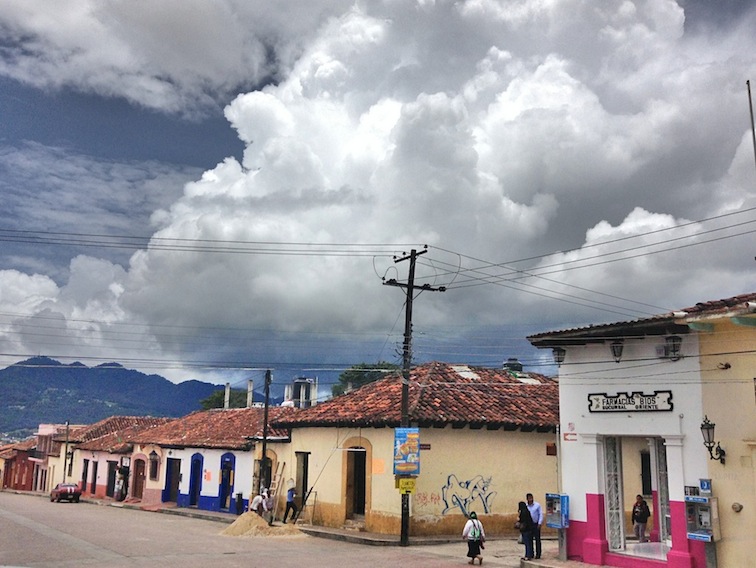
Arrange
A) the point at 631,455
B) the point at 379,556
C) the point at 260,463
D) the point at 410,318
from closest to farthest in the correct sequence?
the point at 379,556 < the point at 410,318 < the point at 631,455 < the point at 260,463

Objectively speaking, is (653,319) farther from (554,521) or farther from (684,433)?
(554,521)

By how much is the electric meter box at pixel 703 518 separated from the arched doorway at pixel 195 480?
25.6m

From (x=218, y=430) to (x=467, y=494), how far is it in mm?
17181

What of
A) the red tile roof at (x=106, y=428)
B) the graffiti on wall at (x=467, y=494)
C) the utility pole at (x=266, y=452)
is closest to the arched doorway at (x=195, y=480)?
the utility pole at (x=266, y=452)

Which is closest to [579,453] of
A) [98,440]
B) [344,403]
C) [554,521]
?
[554,521]

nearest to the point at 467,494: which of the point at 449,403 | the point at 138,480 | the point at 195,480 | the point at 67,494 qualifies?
the point at 449,403

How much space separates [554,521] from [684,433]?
3711 mm

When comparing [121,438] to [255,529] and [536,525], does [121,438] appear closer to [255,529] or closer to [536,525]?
[255,529]

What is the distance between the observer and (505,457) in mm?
24500

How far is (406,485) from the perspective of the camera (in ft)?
68.6

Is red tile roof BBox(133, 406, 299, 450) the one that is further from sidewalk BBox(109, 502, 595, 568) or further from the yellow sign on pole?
the yellow sign on pole

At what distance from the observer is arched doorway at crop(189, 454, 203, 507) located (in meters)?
35.5

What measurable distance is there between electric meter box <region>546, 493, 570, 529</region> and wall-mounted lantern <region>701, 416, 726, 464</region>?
3.69 metres

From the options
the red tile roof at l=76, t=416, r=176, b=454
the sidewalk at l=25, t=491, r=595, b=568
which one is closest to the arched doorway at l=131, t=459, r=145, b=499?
the red tile roof at l=76, t=416, r=176, b=454
